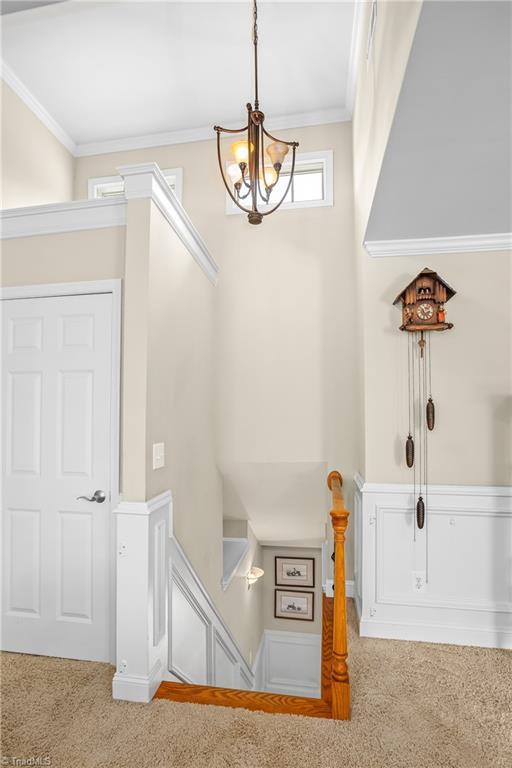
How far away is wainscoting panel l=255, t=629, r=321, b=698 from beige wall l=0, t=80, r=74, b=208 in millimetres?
5589

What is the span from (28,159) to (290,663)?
6.22m

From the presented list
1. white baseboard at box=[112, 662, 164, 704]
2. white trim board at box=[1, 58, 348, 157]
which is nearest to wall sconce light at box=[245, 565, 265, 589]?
white baseboard at box=[112, 662, 164, 704]

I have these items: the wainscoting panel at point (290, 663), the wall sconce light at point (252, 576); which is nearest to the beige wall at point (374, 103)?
the wall sconce light at point (252, 576)

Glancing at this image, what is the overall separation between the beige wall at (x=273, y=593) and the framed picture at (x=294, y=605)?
0.14 feet

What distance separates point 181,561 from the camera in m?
2.81

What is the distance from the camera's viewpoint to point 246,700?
222cm

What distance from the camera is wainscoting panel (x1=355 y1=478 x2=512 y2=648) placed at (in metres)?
2.78

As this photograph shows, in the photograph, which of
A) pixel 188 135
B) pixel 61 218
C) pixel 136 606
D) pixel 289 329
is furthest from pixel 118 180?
pixel 136 606

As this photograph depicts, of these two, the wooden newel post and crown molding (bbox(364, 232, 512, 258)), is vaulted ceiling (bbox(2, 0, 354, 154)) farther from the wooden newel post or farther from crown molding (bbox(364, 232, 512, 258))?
the wooden newel post

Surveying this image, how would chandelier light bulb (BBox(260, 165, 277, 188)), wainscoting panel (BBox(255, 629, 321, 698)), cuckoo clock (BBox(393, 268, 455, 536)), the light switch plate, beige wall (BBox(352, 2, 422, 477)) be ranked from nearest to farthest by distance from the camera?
beige wall (BBox(352, 2, 422, 477)) < chandelier light bulb (BBox(260, 165, 277, 188)) < the light switch plate < cuckoo clock (BBox(393, 268, 455, 536)) < wainscoting panel (BBox(255, 629, 321, 698))

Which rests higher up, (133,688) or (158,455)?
(158,455)

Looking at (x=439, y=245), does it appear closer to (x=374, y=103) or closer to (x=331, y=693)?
(x=374, y=103)

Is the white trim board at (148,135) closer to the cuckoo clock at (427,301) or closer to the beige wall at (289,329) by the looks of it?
the beige wall at (289,329)

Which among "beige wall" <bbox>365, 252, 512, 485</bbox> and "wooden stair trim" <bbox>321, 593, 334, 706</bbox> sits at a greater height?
"beige wall" <bbox>365, 252, 512, 485</bbox>
